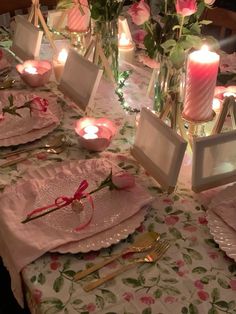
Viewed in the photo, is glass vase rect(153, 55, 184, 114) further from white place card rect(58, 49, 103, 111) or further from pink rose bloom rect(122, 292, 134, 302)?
pink rose bloom rect(122, 292, 134, 302)

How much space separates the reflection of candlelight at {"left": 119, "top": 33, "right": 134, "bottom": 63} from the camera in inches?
61.6

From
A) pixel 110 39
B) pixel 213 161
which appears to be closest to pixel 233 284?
pixel 213 161

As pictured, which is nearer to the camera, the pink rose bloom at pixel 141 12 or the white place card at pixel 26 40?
the pink rose bloom at pixel 141 12

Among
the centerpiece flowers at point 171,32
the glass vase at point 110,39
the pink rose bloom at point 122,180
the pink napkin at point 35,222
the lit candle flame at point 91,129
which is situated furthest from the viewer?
the glass vase at point 110,39

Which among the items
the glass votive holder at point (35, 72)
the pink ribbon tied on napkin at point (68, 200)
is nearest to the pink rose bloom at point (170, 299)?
the pink ribbon tied on napkin at point (68, 200)

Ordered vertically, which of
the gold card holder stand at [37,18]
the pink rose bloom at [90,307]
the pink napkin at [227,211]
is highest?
the gold card holder stand at [37,18]

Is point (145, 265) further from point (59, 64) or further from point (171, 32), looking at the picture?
point (59, 64)

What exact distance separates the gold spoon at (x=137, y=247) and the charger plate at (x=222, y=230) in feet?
0.36

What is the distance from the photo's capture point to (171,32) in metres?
1.05

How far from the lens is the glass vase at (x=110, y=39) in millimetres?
1368

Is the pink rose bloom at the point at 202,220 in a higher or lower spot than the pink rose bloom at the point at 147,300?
higher

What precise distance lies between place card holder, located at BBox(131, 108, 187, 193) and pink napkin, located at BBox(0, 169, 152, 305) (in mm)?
69

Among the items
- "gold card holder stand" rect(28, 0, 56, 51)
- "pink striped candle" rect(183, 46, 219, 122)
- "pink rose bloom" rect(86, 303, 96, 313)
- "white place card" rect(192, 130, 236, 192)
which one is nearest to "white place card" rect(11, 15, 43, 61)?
"gold card holder stand" rect(28, 0, 56, 51)

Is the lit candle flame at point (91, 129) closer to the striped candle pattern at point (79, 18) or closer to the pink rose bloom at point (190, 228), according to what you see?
the pink rose bloom at point (190, 228)
